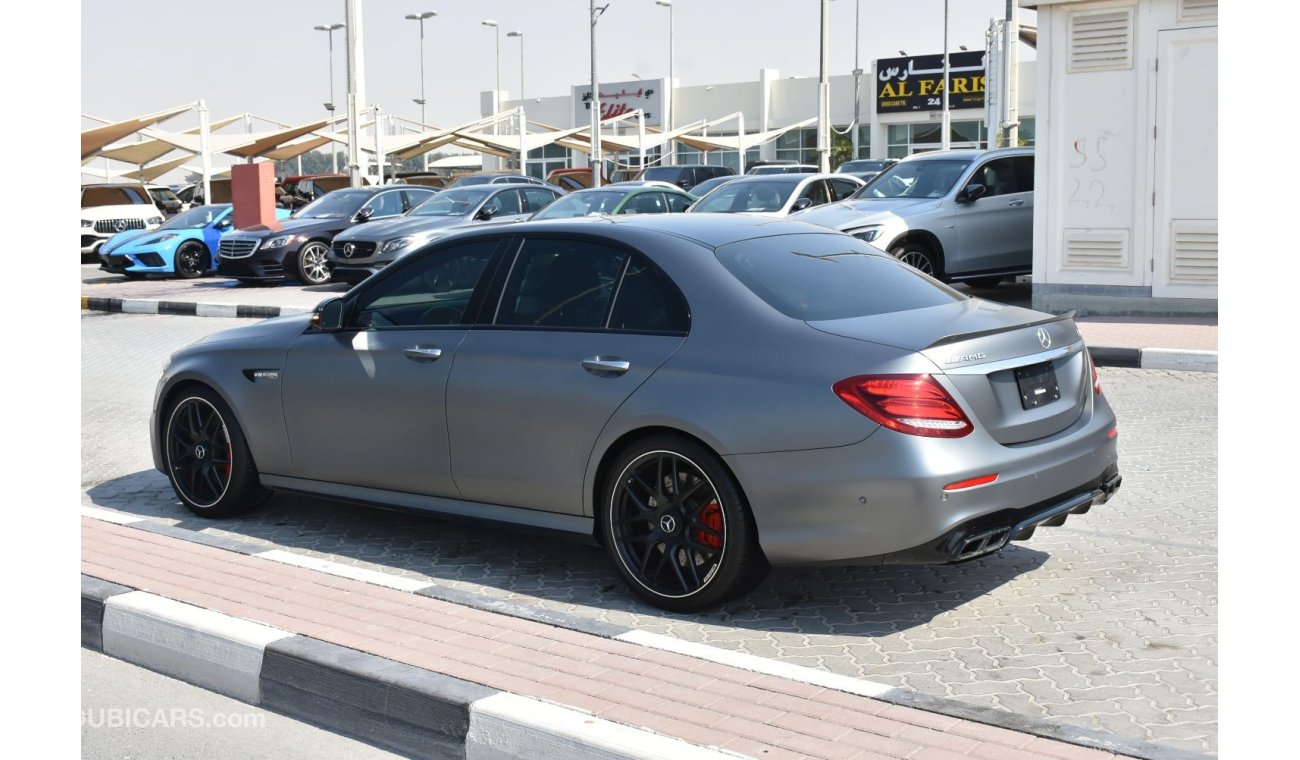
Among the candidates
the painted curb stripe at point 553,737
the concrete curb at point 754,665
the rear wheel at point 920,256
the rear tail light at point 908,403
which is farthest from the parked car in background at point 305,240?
the painted curb stripe at point 553,737

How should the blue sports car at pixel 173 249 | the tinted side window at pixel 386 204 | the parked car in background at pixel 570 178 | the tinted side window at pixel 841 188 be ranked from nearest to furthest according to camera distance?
the tinted side window at pixel 841 188
the tinted side window at pixel 386 204
the blue sports car at pixel 173 249
the parked car in background at pixel 570 178

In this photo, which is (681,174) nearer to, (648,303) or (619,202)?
(619,202)

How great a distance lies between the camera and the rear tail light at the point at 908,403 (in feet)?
16.2

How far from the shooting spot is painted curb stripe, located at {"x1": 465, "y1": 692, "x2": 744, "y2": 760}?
3.83 metres

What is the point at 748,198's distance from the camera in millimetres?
19297

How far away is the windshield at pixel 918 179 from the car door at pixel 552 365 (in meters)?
11.2

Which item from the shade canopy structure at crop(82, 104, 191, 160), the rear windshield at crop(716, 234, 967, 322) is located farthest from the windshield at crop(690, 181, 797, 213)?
the shade canopy structure at crop(82, 104, 191, 160)

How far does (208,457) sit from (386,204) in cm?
1662

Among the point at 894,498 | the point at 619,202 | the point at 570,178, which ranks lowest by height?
the point at 894,498

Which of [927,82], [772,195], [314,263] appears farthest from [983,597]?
[927,82]

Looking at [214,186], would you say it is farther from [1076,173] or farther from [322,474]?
[322,474]

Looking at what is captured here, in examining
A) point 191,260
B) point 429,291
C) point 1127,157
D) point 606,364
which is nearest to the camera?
point 606,364

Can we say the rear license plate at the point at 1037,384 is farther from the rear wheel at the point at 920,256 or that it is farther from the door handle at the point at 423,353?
the rear wheel at the point at 920,256

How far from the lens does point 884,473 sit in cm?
491
